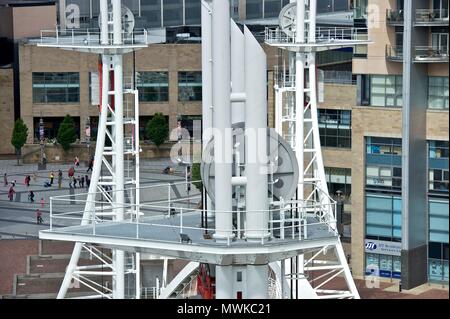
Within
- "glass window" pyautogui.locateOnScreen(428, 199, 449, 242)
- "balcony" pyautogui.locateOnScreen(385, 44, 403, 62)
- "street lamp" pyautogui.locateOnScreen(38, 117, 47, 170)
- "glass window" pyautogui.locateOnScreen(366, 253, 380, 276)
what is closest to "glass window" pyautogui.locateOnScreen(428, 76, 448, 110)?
"glass window" pyautogui.locateOnScreen(428, 199, 449, 242)

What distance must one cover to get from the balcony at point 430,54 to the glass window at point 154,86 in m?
13.8

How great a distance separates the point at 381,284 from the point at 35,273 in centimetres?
388

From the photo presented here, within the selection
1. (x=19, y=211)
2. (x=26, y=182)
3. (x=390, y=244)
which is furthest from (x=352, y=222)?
(x=26, y=182)

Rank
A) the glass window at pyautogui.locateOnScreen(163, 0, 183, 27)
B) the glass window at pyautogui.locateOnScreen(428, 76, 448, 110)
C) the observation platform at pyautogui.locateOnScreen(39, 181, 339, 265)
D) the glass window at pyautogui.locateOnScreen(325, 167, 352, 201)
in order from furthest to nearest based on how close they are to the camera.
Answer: the glass window at pyautogui.locateOnScreen(163, 0, 183, 27) → the glass window at pyautogui.locateOnScreen(325, 167, 352, 201) → the glass window at pyautogui.locateOnScreen(428, 76, 448, 110) → the observation platform at pyautogui.locateOnScreen(39, 181, 339, 265)

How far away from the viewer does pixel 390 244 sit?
635 inches

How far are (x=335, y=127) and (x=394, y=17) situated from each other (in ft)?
9.30

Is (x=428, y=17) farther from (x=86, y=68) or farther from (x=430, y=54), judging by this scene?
(x=86, y=68)

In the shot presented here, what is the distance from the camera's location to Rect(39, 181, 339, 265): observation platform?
24.7 feet

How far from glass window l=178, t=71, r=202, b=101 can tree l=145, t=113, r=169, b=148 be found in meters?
0.80

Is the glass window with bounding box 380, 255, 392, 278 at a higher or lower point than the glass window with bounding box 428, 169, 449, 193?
lower

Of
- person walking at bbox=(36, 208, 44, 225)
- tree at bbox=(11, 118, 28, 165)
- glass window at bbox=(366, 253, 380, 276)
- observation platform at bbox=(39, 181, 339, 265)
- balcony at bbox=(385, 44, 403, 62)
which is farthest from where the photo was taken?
tree at bbox=(11, 118, 28, 165)

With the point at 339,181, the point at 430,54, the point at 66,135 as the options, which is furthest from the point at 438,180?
the point at 66,135

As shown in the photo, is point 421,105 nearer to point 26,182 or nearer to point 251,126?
point 251,126

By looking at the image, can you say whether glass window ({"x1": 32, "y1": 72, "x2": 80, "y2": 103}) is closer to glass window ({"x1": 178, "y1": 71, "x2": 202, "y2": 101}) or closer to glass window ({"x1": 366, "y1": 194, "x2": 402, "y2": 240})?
glass window ({"x1": 178, "y1": 71, "x2": 202, "y2": 101})
